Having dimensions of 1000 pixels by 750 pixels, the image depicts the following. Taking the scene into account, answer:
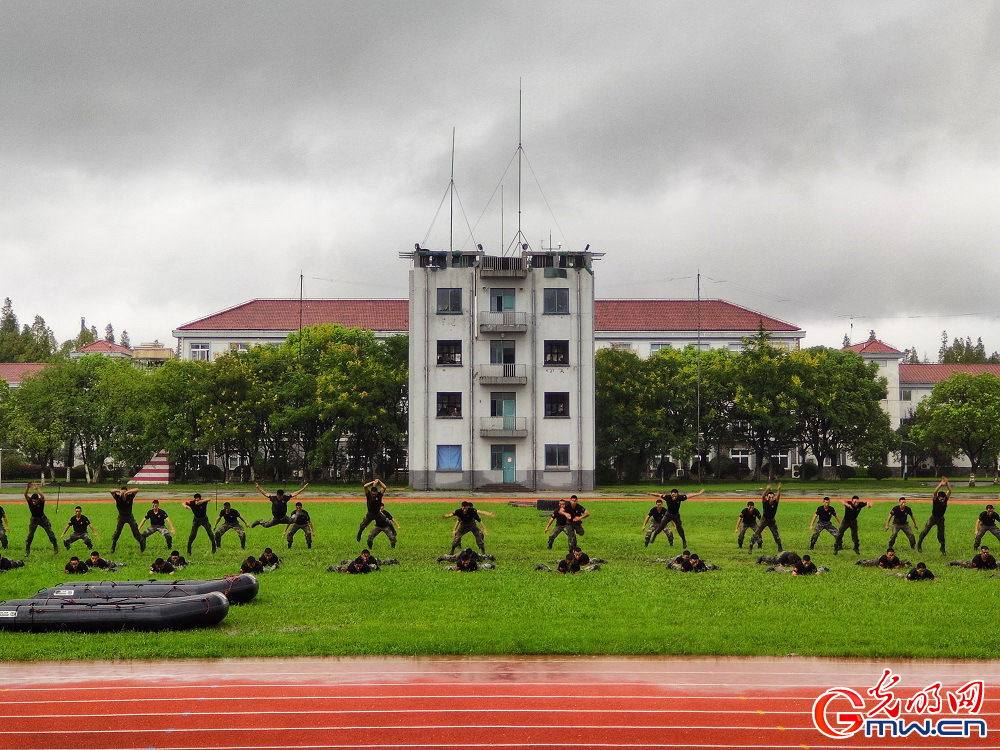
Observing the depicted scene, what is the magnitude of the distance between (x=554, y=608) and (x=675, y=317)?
277 ft

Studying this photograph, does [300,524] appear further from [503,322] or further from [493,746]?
[503,322]

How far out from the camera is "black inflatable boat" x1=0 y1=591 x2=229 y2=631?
18047 mm

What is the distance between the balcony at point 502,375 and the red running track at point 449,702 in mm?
48531

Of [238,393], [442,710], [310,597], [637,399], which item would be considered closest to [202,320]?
[238,393]

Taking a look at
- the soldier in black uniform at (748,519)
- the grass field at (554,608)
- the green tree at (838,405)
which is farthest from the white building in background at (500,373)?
the soldier in black uniform at (748,519)

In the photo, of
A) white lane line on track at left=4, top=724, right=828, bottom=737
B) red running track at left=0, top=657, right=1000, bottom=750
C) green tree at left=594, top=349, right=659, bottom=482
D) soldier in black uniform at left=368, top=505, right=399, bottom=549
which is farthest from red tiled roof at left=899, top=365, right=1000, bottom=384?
Result: white lane line on track at left=4, top=724, right=828, bottom=737

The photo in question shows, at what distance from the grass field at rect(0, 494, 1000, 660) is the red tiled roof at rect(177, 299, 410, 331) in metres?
69.3

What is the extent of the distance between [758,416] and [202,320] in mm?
56990

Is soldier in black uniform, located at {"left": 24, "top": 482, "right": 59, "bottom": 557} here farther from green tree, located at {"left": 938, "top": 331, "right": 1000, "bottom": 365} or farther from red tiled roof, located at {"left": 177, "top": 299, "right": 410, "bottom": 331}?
green tree, located at {"left": 938, "top": 331, "right": 1000, "bottom": 365}

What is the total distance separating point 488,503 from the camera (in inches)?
2050

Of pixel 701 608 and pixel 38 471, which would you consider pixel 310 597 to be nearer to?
pixel 701 608

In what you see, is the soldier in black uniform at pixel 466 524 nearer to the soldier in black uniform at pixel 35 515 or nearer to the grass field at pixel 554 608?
the grass field at pixel 554 608

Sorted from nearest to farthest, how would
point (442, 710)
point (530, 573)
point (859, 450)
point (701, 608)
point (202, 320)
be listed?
point (442, 710), point (701, 608), point (530, 573), point (859, 450), point (202, 320)

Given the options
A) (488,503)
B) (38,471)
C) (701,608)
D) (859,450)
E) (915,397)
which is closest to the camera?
(701,608)
